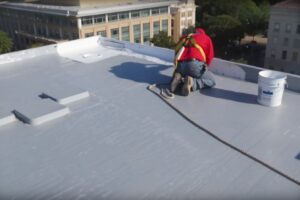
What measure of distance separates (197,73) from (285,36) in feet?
67.4

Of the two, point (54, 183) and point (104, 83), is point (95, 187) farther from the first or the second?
point (104, 83)

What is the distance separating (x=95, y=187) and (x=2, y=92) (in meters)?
3.23

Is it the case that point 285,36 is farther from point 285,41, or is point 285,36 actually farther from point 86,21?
point 86,21

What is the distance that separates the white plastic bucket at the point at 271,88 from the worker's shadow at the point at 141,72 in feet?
5.62

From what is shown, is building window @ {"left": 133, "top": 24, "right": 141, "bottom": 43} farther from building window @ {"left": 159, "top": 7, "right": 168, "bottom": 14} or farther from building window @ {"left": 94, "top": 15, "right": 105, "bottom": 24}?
building window @ {"left": 94, "top": 15, "right": 105, "bottom": 24}

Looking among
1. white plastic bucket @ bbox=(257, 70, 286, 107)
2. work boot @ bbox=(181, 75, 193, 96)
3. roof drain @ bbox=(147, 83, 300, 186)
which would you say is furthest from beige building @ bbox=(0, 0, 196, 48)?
white plastic bucket @ bbox=(257, 70, 286, 107)

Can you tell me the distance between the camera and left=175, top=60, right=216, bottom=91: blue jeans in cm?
484

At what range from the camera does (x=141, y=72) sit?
6.14m

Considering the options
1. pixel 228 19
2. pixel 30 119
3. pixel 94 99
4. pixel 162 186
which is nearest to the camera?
pixel 162 186

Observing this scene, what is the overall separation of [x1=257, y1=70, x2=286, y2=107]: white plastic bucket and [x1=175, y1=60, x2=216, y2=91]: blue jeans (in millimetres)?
862

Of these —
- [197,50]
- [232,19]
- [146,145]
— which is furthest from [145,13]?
[146,145]

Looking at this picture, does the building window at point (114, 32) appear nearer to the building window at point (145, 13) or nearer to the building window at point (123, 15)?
the building window at point (123, 15)

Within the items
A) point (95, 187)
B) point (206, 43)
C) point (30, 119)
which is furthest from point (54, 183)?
point (206, 43)

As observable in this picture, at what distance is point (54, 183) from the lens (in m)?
3.08
